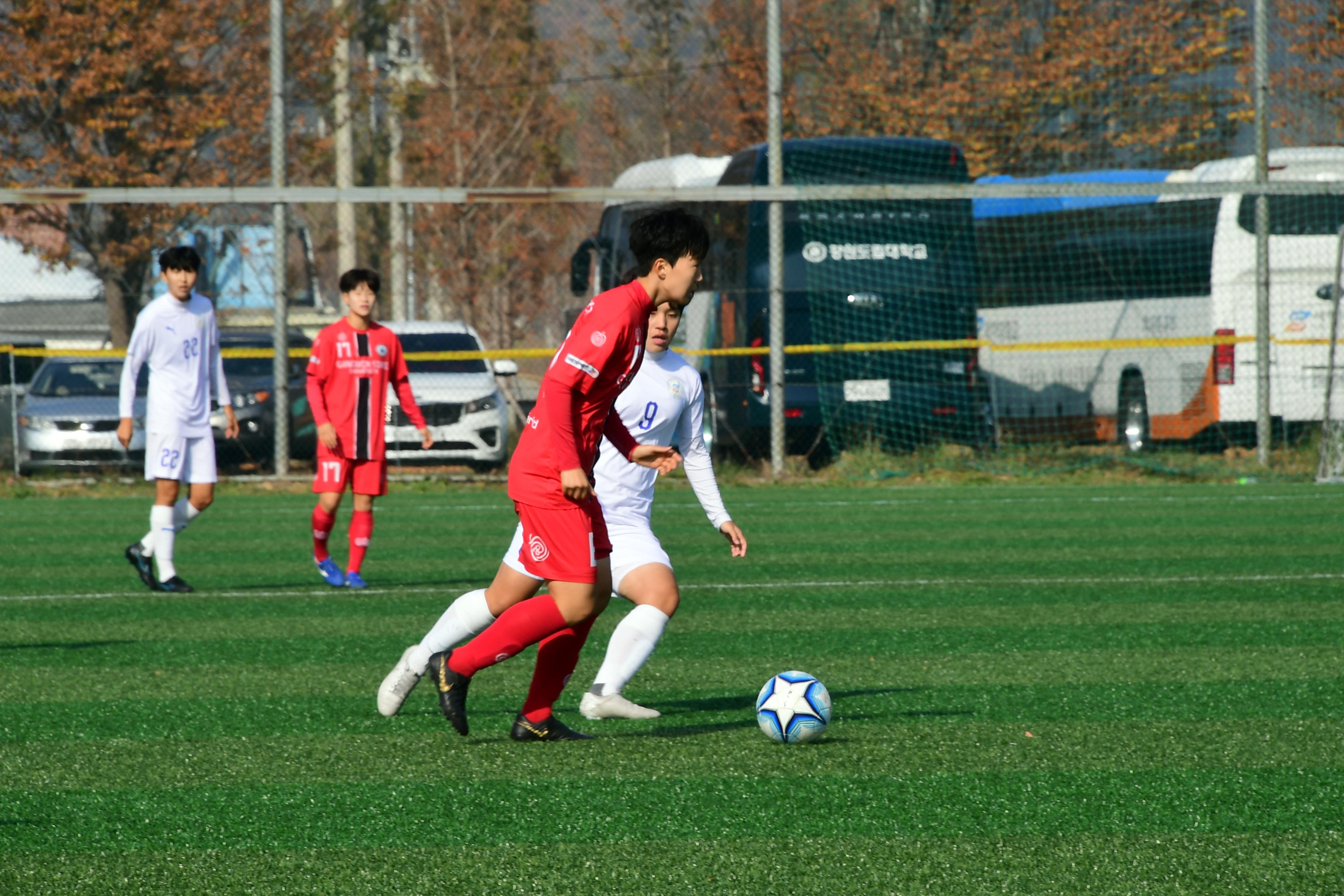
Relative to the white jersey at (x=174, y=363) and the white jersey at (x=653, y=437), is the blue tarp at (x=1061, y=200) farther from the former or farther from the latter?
the white jersey at (x=653, y=437)

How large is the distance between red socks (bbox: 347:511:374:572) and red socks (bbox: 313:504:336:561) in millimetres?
139

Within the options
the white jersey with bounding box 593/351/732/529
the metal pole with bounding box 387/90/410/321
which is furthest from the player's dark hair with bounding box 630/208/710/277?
the metal pole with bounding box 387/90/410/321

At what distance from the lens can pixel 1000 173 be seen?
63.5 ft

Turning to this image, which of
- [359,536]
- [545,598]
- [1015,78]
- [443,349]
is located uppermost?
[1015,78]

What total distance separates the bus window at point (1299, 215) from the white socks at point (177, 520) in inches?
522

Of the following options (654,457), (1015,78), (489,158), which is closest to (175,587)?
(654,457)

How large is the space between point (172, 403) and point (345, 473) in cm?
107

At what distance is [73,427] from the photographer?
15922mm

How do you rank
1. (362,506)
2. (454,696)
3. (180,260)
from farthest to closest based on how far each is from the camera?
(362,506) → (180,260) → (454,696)

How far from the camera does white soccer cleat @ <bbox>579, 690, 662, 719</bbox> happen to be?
5328mm

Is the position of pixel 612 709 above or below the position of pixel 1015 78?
below

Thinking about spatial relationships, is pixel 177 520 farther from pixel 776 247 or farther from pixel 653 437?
pixel 776 247

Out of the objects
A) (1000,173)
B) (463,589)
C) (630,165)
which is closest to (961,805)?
(463,589)

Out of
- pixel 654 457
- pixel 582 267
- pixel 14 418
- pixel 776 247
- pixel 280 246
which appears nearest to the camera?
pixel 654 457
